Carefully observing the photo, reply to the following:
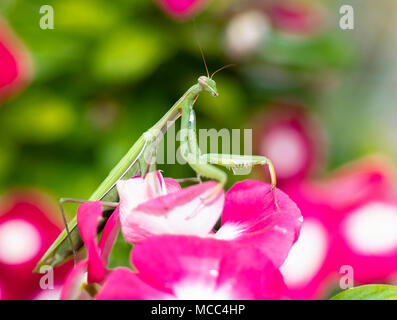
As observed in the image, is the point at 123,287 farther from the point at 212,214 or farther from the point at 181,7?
the point at 181,7

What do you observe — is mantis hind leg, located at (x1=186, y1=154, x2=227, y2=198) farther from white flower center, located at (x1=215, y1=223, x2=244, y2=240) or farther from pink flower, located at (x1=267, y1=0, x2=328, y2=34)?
pink flower, located at (x1=267, y1=0, x2=328, y2=34)

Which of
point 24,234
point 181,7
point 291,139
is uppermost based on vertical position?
point 181,7

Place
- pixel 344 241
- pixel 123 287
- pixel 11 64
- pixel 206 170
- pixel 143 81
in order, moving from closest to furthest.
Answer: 1. pixel 123 287
2. pixel 206 170
3. pixel 344 241
4. pixel 11 64
5. pixel 143 81

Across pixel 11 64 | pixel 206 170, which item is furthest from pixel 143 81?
pixel 206 170

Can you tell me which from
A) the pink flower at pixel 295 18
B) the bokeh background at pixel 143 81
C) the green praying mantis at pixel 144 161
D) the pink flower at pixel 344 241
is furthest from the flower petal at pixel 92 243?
the pink flower at pixel 295 18

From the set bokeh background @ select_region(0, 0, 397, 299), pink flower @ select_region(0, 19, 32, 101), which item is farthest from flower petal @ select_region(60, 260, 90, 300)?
pink flower @ select_region(0, 19, 32, 101)

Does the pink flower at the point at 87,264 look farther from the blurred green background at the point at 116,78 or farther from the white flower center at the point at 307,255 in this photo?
the blurred green background at the point at 116,78
